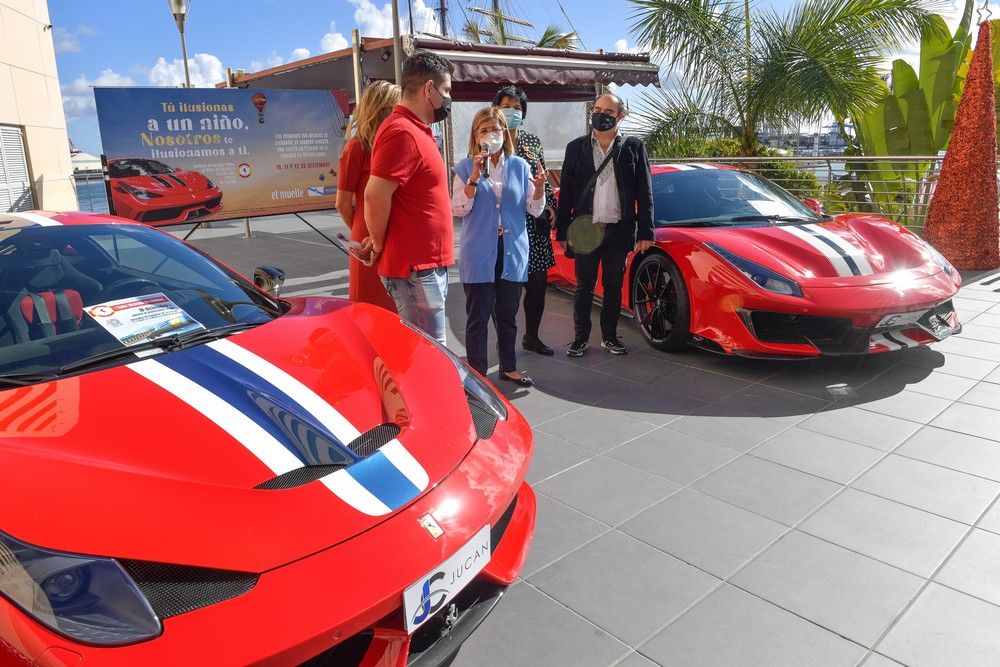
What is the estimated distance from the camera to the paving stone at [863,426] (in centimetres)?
327

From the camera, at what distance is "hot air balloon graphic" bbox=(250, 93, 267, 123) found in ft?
24.9

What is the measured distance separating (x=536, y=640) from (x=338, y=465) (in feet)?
2.75

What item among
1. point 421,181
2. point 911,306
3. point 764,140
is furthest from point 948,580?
point 764,140

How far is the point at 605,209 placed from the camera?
4453 mm

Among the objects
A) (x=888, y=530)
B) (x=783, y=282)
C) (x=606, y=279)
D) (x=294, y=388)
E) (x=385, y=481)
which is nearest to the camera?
(x=385, y=481)

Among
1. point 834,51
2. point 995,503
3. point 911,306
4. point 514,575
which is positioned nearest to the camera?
point 514,575

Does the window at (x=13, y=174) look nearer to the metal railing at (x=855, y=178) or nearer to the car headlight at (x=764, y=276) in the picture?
the metal railing at (x=855, y=178)

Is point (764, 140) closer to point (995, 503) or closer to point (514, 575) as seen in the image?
point (995, 503)

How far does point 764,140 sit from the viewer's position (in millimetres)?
10305

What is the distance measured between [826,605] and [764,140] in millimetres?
9464

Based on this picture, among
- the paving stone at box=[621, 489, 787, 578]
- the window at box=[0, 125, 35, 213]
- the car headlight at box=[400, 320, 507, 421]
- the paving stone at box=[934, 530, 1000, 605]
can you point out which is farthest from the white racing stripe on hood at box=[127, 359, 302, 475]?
the window at box=[0, 125, 35, 213]

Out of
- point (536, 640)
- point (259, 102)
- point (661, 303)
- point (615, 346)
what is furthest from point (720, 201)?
point (259, 102)

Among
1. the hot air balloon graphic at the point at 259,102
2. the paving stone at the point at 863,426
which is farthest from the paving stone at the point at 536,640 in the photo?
the hot air balloon graphic at the point at 259,102

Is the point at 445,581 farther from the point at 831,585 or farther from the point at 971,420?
the point at 971,420
